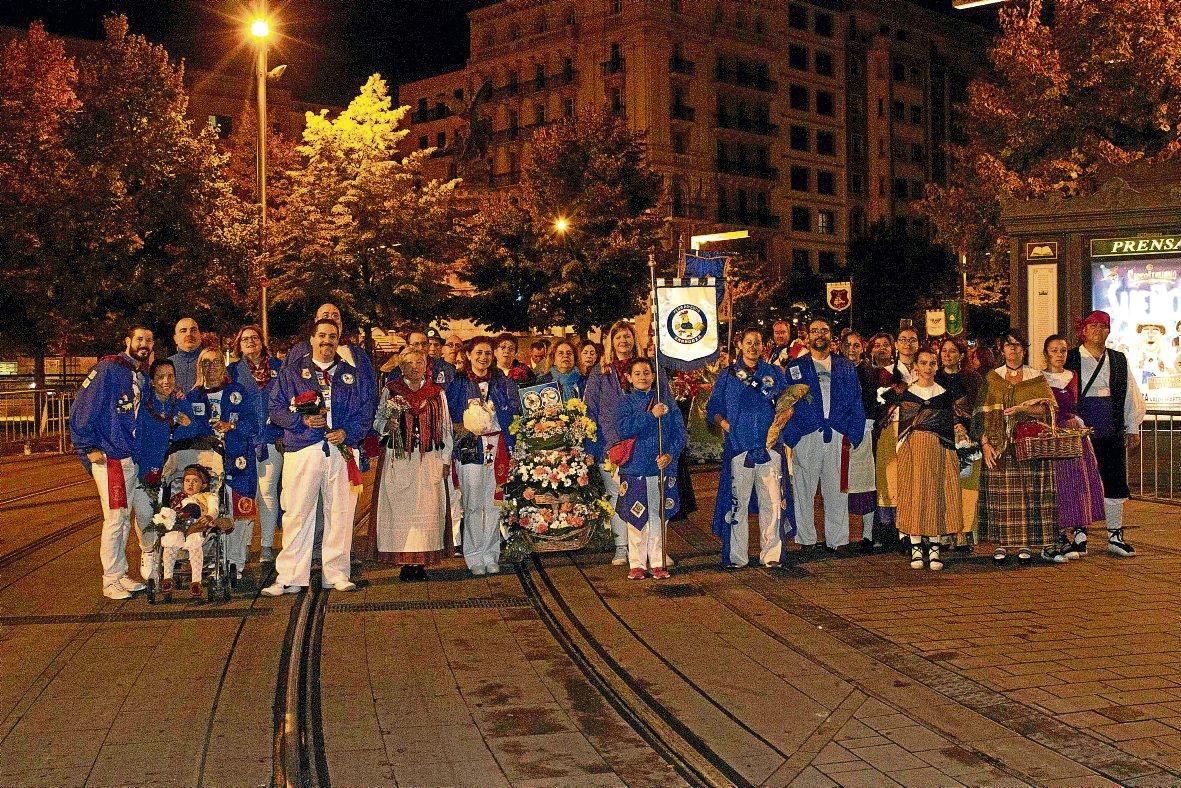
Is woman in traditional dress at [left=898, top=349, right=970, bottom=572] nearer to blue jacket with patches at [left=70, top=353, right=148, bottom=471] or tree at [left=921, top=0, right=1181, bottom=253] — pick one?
blue jacket with patches at [left=70, top=353, right=148, bottom=471]

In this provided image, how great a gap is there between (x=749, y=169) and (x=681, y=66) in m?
7.33

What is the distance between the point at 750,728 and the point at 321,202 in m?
33.6

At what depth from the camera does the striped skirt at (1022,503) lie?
34.2 ft

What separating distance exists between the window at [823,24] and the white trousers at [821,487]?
66724mm

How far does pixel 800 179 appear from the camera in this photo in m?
72.6

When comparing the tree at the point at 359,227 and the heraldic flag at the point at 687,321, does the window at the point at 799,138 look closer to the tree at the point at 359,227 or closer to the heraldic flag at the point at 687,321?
the tree at the point at 359,227

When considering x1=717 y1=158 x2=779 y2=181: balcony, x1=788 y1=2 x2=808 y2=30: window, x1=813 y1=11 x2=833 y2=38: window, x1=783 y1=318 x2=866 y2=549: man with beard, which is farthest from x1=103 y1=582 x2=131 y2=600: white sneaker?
x1=813 y1=11 x2=833 y2=38: window

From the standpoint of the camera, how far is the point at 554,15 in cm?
6619

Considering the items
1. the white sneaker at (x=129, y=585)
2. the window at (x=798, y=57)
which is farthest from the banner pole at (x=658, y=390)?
the window at (x=798, y=57)

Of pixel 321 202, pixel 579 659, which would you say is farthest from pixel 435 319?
pixel 579 659

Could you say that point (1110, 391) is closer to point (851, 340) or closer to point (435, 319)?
point (851, 340)

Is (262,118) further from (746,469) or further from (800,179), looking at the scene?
(800,179)

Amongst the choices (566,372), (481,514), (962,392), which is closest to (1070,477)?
(962,392)

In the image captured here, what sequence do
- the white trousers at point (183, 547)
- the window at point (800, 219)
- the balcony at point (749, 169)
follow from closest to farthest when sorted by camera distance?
the white trousers at point (183, 547)
the balcony at point (749, 169)
the window at point (800, 219)
